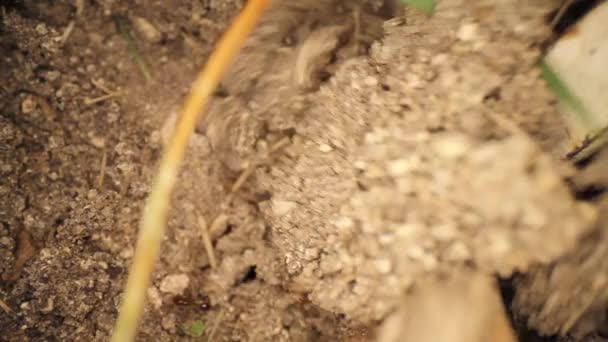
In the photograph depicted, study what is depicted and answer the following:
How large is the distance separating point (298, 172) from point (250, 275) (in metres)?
0.25

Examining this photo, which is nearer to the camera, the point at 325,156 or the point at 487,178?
the point at 487,178

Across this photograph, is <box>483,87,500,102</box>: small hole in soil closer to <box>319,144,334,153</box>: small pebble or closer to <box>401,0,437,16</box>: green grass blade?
<box>401,0,437,16</box>: green grass blade

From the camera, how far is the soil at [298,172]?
0.79 meters

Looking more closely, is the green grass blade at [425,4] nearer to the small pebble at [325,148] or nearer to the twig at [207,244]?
the small pebble at [325,148]

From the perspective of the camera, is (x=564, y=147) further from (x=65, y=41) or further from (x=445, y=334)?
(x=65, y=41)

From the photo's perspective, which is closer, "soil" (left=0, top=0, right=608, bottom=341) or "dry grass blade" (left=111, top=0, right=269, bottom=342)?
"soil" (left=0, top=0, right=608, bottom=341)

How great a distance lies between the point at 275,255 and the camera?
1.03m

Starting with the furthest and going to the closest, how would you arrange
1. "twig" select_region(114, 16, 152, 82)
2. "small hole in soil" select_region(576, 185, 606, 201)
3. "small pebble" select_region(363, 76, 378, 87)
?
"twig" select_region(114, 16, 152, 82)
"small pebble" select_region(363, 76, 378, 87)
"small hole in soil" select_region(576, 185, 606, 201)

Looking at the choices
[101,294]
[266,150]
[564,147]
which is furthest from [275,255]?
[564,147]

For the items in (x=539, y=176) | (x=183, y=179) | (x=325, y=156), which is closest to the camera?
(x=539, y=176)

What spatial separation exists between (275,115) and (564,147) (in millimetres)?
520

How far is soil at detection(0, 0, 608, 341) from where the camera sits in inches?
30.9

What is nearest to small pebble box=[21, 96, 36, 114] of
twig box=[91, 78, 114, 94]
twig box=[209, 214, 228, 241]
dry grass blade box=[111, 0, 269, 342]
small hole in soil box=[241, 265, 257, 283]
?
twig box=[91, 78, 114, 94]

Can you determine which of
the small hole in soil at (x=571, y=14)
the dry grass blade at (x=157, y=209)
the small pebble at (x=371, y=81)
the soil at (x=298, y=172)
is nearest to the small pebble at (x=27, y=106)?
the soil at (x=298, y=172)
